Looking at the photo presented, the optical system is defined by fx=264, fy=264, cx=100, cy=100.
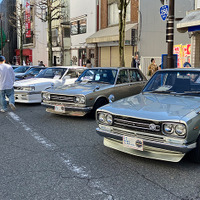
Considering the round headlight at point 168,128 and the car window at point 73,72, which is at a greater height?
the car window at point 73,72

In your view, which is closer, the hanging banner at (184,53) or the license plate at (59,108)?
the license plate at (59,108)

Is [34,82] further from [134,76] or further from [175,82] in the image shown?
[175,82]

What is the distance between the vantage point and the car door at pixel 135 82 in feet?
26.0

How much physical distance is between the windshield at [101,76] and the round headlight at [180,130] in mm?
4044

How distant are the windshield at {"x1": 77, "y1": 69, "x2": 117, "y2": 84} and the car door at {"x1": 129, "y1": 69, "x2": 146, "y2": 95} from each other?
69 cm

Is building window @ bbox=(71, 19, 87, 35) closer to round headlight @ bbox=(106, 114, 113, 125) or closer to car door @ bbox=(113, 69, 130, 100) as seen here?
car door @ bbox=(113, 69, 130, 100)

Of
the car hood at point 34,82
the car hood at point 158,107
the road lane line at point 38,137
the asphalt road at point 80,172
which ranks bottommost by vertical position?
the asphalt road at point 80,172

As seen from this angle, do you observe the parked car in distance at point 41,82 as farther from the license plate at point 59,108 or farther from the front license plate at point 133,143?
the front license plate at point 133,143

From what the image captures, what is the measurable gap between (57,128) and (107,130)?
2.31 metres

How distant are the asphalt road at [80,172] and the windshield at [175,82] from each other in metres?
1.29

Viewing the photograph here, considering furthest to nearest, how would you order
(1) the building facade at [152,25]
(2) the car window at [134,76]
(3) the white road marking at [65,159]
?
(1) the building facade at [152,25], (2) the car window at [134,76], (3) the white road marking at [65,159]

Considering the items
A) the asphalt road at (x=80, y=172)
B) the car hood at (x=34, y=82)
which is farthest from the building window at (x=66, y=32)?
the asphalt road at (x=80, y=172)

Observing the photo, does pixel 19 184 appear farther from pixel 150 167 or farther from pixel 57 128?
pixel 57 128

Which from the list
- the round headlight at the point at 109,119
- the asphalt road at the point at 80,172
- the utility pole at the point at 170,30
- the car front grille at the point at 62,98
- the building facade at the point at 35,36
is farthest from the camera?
the building facade at the point at 35,36
